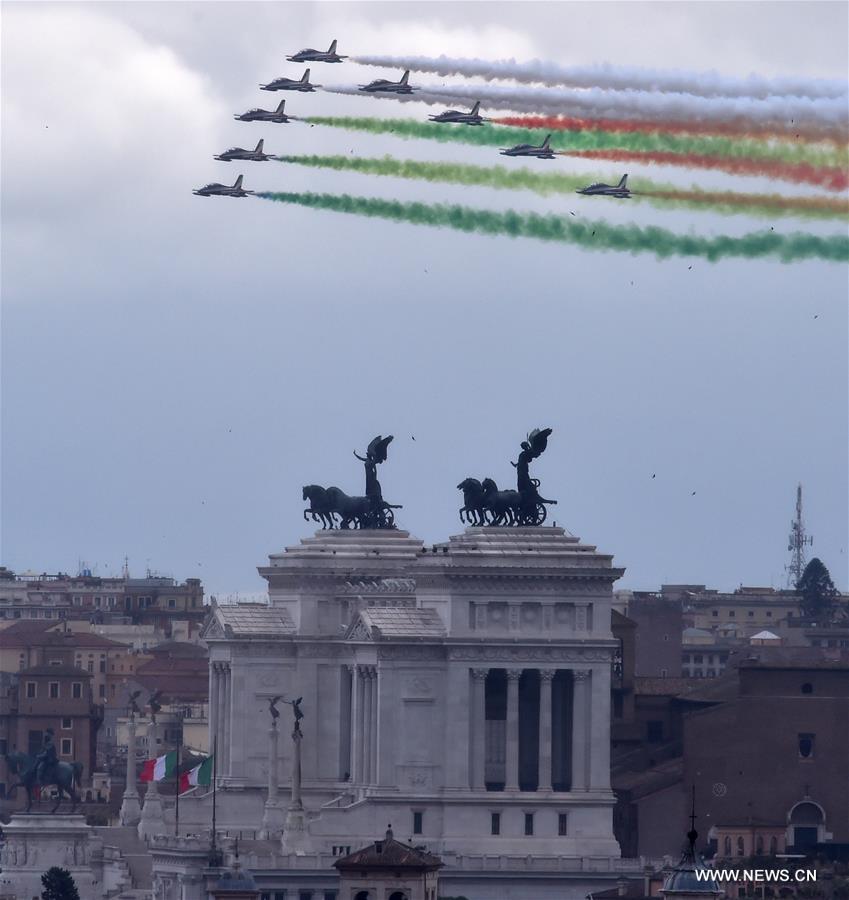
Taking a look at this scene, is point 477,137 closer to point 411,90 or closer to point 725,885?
point 411,90

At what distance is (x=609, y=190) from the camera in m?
196

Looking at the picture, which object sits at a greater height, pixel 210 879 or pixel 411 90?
pixel 411 90

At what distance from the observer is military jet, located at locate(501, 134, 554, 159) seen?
192 metres

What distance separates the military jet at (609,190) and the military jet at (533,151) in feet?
9.97

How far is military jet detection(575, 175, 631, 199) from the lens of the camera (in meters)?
195

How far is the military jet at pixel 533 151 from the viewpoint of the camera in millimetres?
192250

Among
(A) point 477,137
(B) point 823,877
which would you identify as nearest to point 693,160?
(A) point 477,137

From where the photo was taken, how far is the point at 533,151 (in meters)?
194

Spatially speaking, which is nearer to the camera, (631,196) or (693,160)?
(693,160)

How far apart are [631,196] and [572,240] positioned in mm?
6383

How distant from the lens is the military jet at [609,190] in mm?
194750

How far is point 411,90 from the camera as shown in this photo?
196 metres

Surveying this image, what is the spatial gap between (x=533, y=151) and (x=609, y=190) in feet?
11.6

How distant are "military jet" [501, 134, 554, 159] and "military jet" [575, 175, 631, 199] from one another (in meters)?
3.04
